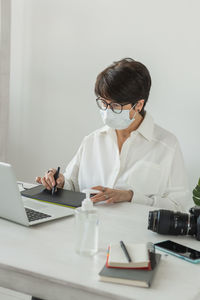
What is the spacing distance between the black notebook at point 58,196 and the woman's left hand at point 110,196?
79 mm

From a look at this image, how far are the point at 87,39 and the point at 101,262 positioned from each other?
217 cm

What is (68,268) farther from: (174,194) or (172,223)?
(174,194)

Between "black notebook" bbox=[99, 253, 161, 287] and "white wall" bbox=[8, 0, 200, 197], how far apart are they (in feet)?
5.78

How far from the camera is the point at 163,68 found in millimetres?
2898

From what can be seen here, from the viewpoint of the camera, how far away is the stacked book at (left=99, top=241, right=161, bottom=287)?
1.16m

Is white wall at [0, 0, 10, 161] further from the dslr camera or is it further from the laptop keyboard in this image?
the dslr camera

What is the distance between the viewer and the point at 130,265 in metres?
1.22

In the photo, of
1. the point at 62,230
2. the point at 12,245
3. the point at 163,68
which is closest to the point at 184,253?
the point at 62,230

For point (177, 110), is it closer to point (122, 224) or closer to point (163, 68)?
point (163, 68)

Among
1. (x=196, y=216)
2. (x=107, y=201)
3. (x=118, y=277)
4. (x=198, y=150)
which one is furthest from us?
(x=198, y=150)

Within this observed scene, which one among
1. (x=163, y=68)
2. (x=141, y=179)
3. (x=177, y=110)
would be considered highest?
(x=163, y=68)

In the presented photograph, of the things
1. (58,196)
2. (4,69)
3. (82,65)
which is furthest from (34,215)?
(4,69)

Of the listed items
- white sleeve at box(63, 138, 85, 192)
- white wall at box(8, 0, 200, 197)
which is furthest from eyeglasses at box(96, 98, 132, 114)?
white wall at box(8, 0, 200, 197)

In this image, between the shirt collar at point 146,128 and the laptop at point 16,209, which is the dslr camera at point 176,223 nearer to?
the laptop at point 16,209
